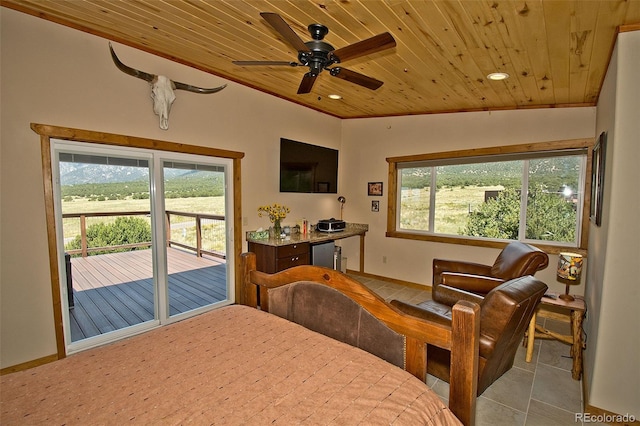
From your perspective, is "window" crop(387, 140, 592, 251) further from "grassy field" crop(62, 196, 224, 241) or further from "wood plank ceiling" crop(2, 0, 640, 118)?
"grassy field" crop(62, 196, 224, 241)

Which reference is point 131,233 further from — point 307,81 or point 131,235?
point 307,81

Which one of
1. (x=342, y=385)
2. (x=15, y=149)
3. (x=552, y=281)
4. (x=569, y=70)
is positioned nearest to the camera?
(x=342, y=385)

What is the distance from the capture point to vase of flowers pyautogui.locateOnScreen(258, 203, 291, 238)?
4.07 metres

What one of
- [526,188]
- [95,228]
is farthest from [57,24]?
[526,188]

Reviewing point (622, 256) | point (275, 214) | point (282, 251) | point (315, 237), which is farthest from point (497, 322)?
point (275, 214)

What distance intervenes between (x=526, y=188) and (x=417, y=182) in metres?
1.47

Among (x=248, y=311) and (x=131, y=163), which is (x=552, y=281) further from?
(x=131, y=163)

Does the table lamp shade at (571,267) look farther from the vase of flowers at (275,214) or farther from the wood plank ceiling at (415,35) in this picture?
the vase of flowers at (275,214)

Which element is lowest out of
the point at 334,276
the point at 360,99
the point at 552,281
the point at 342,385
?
the point at 552,281

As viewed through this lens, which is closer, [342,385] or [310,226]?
[342,385]

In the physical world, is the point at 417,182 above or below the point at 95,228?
above

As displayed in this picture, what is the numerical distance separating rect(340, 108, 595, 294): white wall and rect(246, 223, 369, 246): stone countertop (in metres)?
0.22

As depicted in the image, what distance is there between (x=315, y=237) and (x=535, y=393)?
2.77 meters

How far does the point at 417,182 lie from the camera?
4840 mm
